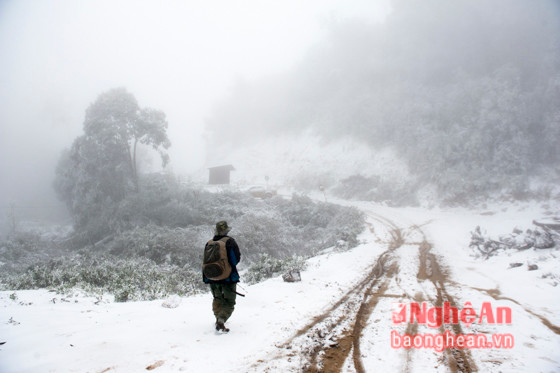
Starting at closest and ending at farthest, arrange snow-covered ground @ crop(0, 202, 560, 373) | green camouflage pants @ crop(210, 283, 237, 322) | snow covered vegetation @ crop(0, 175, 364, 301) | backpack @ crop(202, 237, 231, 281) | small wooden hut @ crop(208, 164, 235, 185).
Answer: snow-covered ground @ crop(0, 202, 560, 373), backpack @ crop(202, 237, 231, 281), green camouflage pants @ crop(210, 283, 237, 322), snow covered vegetation @ crop(0, 175, 364, 301), small wooden hut @ crop(208, 164, 235, 185)

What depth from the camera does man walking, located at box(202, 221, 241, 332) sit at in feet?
15.1

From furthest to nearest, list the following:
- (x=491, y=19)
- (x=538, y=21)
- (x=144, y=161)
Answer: (x=144, y=161) < (x=491, y=19) < (x=538, y=21)

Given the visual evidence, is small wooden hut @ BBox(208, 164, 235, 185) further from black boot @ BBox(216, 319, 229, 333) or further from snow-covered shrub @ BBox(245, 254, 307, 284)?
black boot @ BBox(216, 319, 229, 333)

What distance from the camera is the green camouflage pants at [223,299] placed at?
4719 millimetres

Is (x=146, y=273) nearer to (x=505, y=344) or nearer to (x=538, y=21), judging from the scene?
(x=505, y=344)

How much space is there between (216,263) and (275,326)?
172 cm

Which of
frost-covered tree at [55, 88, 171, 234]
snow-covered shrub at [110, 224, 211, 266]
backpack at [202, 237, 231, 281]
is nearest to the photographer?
backpack at [202, 237, 231, 281]

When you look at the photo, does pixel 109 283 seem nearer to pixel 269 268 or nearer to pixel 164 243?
pixel 269 268

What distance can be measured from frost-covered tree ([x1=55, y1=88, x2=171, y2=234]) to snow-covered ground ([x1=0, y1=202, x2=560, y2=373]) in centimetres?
1934

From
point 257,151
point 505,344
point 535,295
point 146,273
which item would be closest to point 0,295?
point 146,273

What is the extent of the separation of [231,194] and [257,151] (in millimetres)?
27728

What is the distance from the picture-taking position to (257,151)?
54438mm

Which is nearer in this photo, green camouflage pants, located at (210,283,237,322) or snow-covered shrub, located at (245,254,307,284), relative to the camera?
green camouflage pants, located at (210,283,237,322)

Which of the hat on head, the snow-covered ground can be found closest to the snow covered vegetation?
the snow-covered ground
